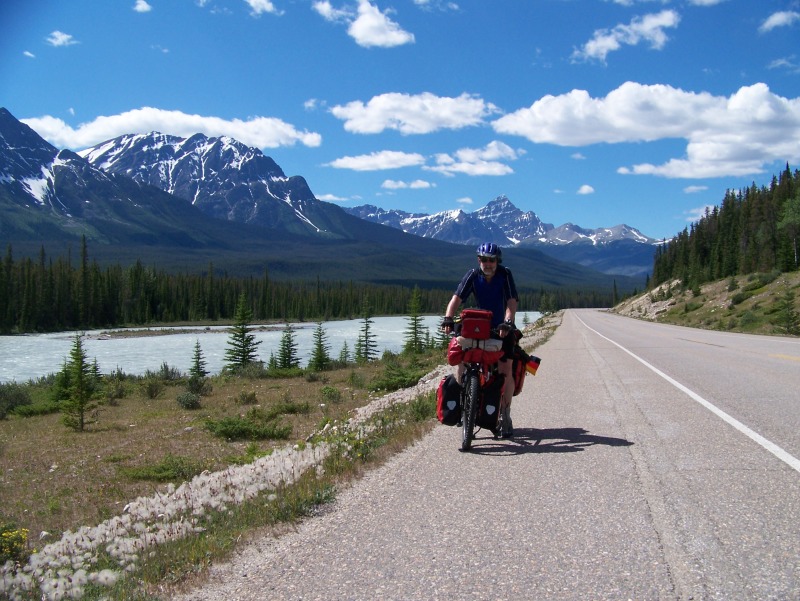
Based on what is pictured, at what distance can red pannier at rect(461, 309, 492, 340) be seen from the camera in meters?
7.08

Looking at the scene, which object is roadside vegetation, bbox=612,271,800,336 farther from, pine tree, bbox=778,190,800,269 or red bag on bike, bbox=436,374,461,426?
red bag on bike, bbox=436,374,461,426

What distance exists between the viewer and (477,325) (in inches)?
280

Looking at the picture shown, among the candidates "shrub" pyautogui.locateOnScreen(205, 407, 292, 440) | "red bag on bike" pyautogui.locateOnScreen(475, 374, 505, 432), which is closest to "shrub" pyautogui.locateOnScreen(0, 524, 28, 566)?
"red bag on bike" pyautogui.locateOnScreen(475, 374, 505, 432)

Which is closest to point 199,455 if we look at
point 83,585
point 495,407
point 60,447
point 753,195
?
point 60,447

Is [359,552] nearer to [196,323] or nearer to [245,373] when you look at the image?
[245,373]

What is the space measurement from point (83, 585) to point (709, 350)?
20.8 metres

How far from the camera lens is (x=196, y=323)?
409ft

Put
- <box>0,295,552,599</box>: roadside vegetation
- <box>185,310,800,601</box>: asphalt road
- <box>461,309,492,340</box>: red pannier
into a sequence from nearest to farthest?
<box>185,310,800,601</box>: asphalt road → <box>0,295,552,599</box>: roadside vegetation → <box>461,309,492,340</box>: red pannier

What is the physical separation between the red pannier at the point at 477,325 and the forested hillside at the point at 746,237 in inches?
2806

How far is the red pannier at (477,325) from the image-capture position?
7.08 metres

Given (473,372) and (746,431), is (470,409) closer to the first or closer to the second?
(473,372)

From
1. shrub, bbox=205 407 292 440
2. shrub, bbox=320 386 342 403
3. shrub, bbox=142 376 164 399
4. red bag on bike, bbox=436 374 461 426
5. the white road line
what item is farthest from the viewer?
shrub, bbox=142 376 164 399

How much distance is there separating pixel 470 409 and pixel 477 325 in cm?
95

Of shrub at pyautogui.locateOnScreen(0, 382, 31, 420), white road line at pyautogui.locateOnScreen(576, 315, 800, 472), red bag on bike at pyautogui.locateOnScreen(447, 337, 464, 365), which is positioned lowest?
shrub at pyautogui.locateOnScreen(0, 382, 31, 420)
